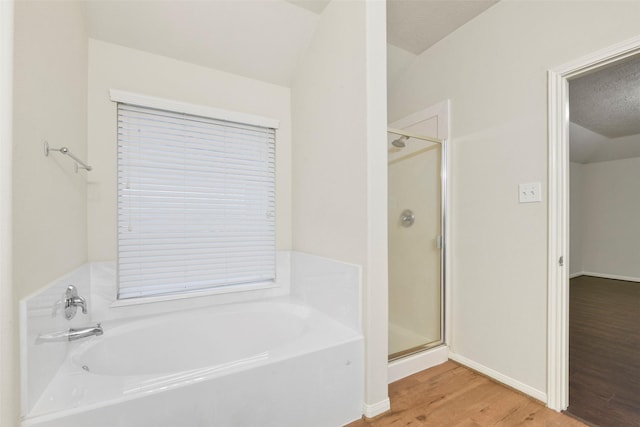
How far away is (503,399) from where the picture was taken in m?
1.67

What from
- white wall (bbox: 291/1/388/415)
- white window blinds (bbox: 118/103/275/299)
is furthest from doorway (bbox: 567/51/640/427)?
white window blinds (bbox: 118/103/275/299)

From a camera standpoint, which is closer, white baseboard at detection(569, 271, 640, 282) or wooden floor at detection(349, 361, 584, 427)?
wooden floor at detection(349, 361, 584, 427)

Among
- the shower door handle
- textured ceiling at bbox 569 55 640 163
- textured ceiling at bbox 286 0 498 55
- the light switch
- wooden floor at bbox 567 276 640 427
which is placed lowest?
wooden floor at bbox 567 276 640 427

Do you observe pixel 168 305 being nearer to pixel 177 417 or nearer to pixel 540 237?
pixel 177 417

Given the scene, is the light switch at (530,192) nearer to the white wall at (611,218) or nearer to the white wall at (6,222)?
the white wall at (6,222)

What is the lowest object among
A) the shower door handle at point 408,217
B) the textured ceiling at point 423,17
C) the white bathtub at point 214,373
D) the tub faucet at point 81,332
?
the white bathtub at point 214,373

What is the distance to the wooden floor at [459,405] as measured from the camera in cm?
148

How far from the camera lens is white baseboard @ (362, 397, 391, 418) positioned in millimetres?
1521

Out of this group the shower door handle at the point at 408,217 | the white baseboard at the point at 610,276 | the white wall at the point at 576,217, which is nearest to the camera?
the shower door handle at the point at 408,217

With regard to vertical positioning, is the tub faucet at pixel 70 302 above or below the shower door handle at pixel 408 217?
below

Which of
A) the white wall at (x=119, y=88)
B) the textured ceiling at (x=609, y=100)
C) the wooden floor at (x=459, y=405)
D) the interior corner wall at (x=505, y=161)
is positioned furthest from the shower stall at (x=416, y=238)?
the white wall at (x=119, y=88)

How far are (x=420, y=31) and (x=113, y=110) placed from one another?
2.31m

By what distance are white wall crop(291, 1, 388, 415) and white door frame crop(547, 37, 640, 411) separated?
0.96 meters

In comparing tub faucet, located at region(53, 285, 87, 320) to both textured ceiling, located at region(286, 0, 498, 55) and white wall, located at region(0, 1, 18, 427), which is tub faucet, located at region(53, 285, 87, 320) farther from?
textured ceiling, located at region(286, 0, 498, 55)
